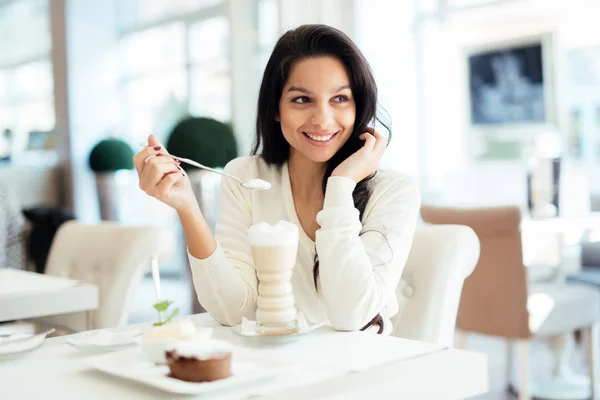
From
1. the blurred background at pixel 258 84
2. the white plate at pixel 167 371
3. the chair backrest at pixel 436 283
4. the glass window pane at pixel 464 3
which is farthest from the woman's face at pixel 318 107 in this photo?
the glass window pane at pixel 464 3

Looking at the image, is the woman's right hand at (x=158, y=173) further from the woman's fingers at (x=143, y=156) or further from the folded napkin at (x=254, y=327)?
the folded napkin at (x=254, y=327)

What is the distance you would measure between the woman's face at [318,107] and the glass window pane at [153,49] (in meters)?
6.07

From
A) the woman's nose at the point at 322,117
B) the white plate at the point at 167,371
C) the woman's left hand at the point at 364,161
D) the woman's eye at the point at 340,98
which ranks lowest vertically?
the white plate at the point at 167,371

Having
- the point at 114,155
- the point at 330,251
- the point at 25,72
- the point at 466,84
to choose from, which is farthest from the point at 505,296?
the point at 25,72

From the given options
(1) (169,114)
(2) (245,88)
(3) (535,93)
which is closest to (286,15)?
(2) (245,88)

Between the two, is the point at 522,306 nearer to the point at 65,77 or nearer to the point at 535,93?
the point at 535,93

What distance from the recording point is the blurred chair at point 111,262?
82.4 inches

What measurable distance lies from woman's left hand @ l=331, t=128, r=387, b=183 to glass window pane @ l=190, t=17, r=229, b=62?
220 inches

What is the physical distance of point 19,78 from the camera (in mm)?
8141

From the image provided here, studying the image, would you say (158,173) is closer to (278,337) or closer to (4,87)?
(278,337)

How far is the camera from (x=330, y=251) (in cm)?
137

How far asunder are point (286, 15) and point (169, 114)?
2.56m

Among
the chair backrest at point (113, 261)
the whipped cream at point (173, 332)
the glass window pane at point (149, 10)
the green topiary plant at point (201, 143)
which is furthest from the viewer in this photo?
the glass window pane at point (149, 10)

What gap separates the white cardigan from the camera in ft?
4.46
